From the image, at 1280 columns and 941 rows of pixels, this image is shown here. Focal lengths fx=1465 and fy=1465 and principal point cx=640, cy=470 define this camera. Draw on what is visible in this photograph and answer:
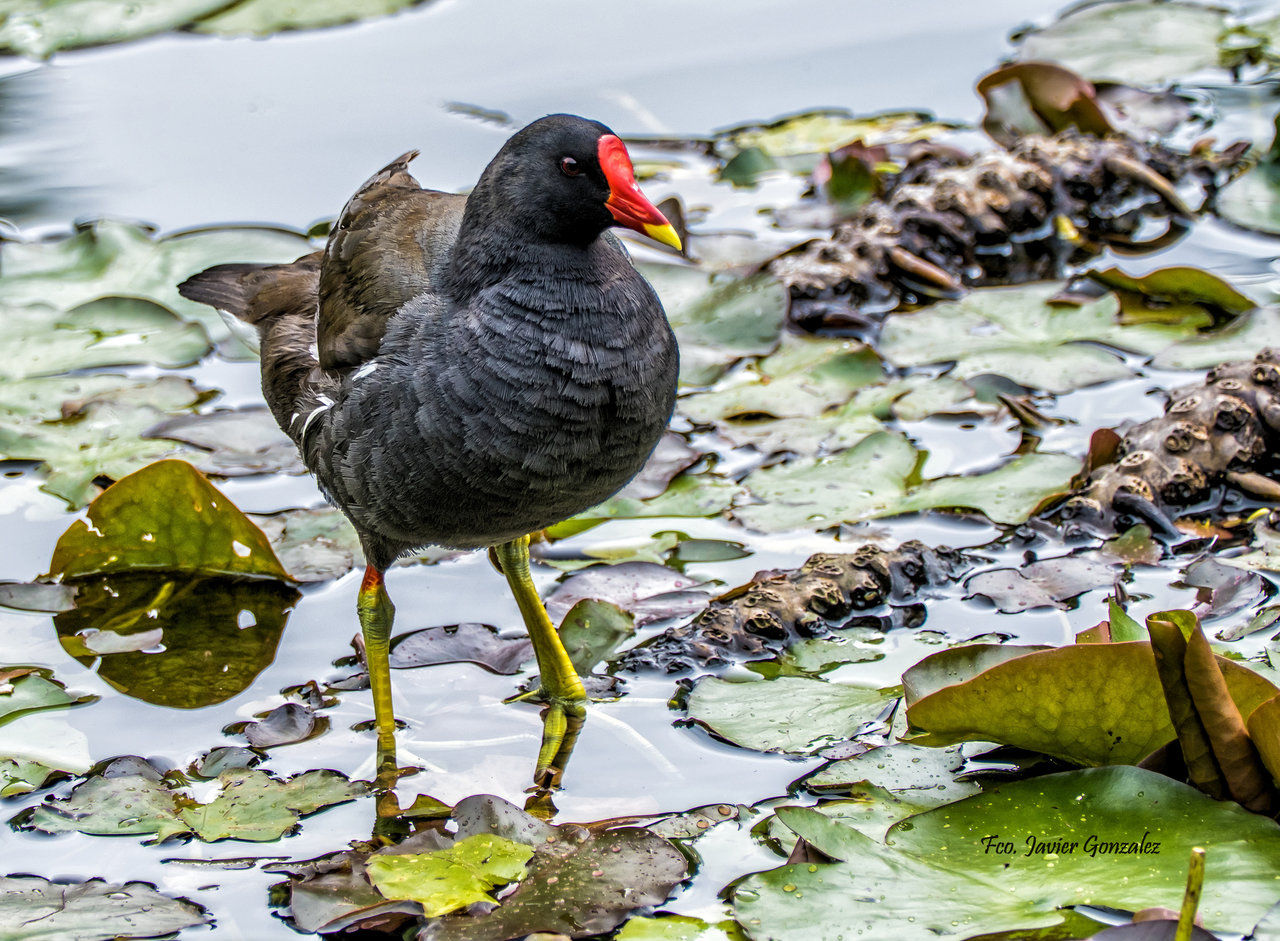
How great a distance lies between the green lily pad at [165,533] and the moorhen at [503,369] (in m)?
0.35

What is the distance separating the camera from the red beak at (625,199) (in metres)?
2.69

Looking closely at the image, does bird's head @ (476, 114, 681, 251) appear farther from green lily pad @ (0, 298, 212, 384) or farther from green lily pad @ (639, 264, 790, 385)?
green lily pad @ (0, 298, 212, 384)

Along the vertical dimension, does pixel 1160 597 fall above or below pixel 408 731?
above

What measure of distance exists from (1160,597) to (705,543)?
0.98 m

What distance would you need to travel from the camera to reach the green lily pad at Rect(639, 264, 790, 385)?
3.93 meters

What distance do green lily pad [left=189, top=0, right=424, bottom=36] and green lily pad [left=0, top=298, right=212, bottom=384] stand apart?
1.71 m

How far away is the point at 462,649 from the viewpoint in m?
3.15

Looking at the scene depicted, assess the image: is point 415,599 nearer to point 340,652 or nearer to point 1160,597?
point 340,652

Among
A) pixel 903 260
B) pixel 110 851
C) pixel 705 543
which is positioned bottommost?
pixel 110 851

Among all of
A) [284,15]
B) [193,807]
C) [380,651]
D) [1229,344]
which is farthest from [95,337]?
[1229,344]

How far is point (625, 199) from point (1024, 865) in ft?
4.39

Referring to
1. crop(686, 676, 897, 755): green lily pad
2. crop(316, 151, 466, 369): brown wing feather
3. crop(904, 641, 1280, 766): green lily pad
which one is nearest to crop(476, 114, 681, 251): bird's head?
crop(316, 151, 466, 369): brown wing feather

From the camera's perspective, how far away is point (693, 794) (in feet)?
8.66

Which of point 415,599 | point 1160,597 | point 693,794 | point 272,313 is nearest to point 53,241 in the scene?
point 272,313
